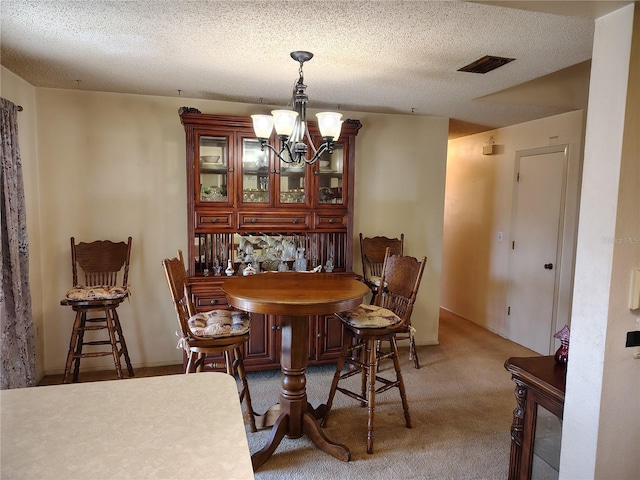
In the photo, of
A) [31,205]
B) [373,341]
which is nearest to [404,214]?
[373,341]

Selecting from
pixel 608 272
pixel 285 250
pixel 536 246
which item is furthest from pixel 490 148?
pixel 608 272

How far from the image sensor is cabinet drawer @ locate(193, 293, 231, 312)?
3285 mm

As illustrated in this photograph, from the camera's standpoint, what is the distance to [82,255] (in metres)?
3.30

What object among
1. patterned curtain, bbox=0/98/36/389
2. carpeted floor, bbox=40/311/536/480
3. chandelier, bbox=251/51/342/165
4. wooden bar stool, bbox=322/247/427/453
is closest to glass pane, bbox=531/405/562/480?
carpeted floor, bbox=40/311/536/480

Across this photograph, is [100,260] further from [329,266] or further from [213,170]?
[329,266]

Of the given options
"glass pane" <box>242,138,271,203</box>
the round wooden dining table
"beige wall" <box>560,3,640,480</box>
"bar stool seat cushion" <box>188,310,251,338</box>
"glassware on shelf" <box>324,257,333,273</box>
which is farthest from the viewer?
"glassware on shelf" <box>324,257,333,273</box>

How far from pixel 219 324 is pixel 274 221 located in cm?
131

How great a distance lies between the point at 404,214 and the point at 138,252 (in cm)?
258

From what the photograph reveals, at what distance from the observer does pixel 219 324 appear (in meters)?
2.46

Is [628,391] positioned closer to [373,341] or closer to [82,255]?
[373,341]

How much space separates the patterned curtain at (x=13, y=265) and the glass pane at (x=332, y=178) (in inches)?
88.7

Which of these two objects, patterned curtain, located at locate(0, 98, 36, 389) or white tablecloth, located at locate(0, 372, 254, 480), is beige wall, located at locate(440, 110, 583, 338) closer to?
white tablecloth, located at locate(0, 372, 254, 480)

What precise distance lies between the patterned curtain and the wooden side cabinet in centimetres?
300

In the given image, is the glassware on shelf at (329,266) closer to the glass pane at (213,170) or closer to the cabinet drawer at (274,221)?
the cabinet drawer at (274,221)
